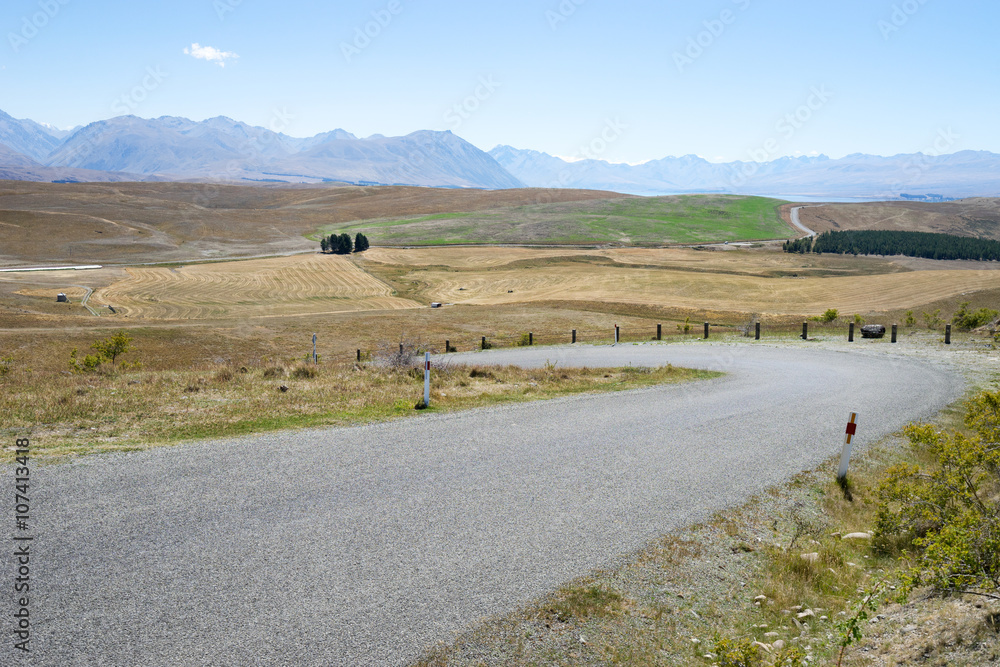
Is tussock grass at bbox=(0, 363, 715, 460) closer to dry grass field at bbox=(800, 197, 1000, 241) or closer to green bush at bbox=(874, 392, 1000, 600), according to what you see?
green bush at bbox=(874, 392, 1000, 600)

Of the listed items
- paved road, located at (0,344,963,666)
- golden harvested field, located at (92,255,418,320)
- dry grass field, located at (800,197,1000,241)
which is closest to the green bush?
paved road, located at (0,344,963,666)

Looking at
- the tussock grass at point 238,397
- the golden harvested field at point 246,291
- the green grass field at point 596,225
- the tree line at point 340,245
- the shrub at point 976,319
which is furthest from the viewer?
the green grass field at point 596,225

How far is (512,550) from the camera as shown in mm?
6980

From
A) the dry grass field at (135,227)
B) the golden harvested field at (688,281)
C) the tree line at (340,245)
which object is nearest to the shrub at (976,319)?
the golden harvested field at (688,281)

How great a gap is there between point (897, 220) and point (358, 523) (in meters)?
192

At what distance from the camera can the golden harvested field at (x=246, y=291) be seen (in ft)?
187

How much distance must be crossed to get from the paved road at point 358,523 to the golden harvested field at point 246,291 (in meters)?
46.1

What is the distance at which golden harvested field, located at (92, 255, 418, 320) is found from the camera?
56.9 meters

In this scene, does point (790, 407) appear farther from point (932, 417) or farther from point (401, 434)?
point (401, 434)

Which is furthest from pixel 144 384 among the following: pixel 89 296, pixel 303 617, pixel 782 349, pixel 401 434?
pixel 89 296

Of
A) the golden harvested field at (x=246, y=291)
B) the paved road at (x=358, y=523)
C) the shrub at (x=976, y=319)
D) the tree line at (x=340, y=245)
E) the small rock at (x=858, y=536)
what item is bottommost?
the golden harvested field at (x=246, y=291)

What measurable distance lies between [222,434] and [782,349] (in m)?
24.5

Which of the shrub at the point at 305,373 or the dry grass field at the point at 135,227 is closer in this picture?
the shrub at the point at 305,373

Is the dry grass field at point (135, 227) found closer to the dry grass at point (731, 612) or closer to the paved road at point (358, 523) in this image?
the paved road at point (358, 523)
